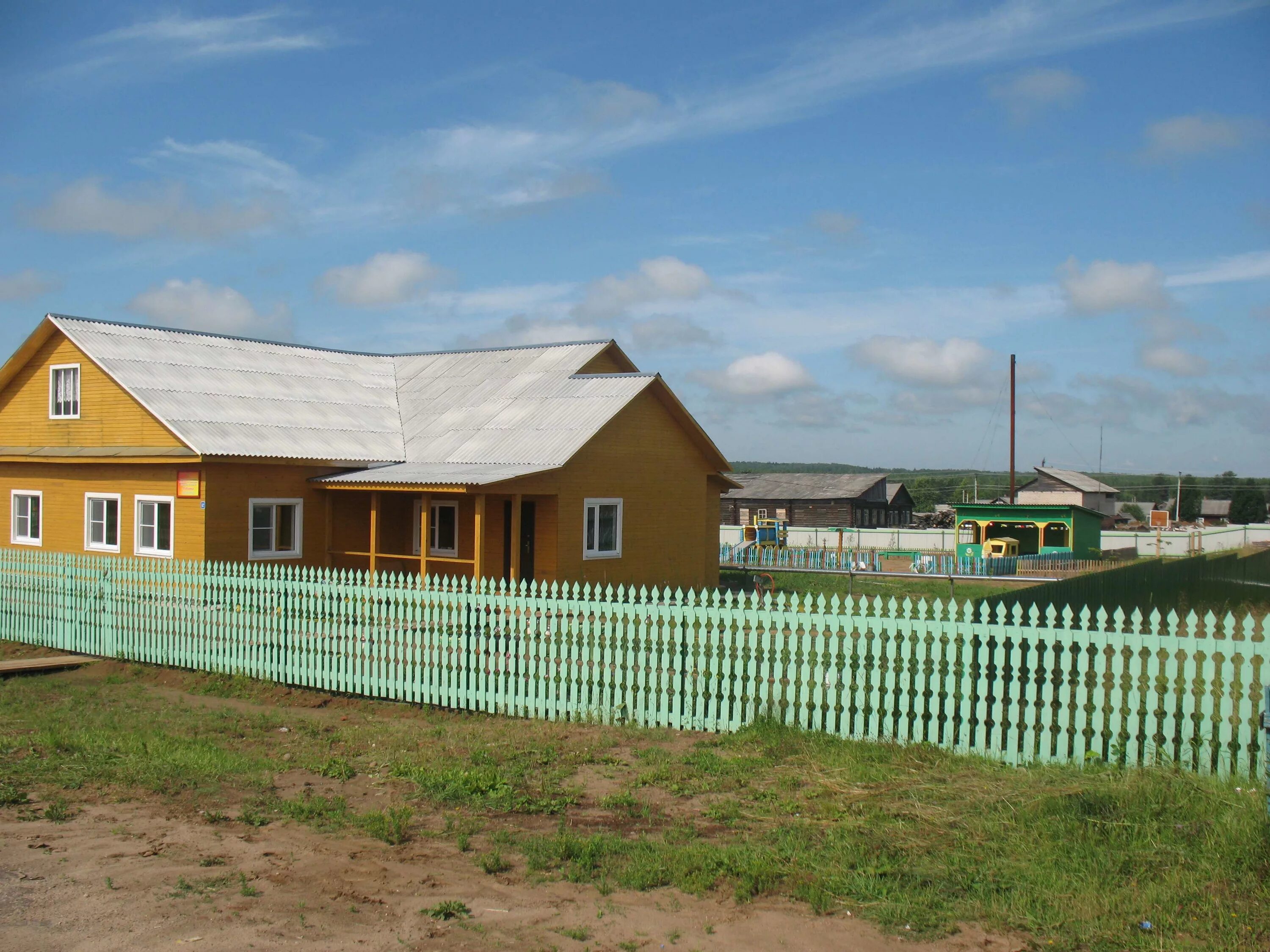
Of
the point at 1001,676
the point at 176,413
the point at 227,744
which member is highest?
the point at 176,413

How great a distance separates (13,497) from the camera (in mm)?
23797

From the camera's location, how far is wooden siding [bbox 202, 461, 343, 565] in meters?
19.5

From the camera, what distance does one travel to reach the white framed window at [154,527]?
2028 cm

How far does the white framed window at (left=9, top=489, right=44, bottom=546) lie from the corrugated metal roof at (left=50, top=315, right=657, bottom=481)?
13.9ft

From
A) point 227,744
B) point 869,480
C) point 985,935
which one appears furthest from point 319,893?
point 869,480

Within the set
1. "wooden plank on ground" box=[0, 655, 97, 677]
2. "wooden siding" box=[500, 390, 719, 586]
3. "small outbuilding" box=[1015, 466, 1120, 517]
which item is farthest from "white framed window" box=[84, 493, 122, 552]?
"small outbuilding" box=[1015, 466, 1120, 517]

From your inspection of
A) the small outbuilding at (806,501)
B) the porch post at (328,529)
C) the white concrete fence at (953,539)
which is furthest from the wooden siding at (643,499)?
the small outbuilding at (806,501)

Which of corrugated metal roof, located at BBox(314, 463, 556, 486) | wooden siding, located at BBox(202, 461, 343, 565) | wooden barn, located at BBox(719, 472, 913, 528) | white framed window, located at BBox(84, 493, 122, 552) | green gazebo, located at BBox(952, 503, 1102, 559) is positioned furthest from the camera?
wooden barn, located at BBox(719, 472, 913, 528)

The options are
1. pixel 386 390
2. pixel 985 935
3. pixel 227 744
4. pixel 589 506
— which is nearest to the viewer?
pixel 985 935

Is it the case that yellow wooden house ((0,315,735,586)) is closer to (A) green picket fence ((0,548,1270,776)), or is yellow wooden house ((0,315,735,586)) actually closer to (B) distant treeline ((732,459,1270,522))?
(A) green picket fence ((0,548,1270,776))

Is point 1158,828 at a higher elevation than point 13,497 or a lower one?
lower

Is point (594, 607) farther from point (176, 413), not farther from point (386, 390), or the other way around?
point (386, 390)

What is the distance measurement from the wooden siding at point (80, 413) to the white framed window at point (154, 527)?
3.66 ft

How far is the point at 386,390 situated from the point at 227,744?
707 inches
